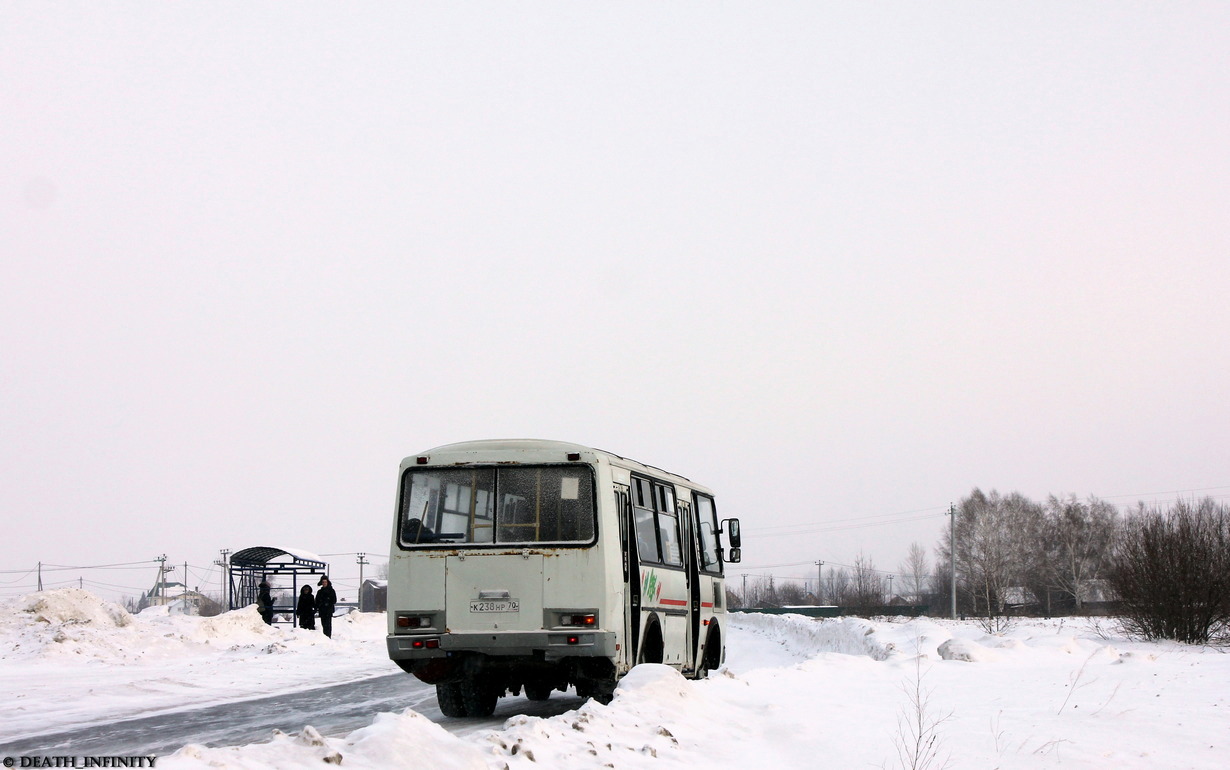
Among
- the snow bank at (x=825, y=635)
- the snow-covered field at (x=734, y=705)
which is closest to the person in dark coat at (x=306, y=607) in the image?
the snow-covered field at (x=734, y=705)

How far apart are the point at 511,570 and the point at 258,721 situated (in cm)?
382

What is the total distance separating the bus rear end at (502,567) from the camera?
12.1m

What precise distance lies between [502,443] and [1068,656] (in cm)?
1659

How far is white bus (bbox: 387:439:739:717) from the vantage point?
12.1 m

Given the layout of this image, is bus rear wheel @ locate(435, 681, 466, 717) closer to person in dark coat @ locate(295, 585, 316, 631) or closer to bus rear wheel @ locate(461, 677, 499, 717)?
bus rear wheel @ locate(461, 677, 499, 717)

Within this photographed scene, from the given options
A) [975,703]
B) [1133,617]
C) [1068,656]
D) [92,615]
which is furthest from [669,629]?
[92,615]

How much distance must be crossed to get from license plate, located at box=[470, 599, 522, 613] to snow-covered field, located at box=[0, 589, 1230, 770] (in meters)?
1.48

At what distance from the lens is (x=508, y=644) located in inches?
474

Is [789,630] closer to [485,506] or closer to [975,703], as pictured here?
[975,703]

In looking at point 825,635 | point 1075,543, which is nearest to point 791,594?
point 1075,543

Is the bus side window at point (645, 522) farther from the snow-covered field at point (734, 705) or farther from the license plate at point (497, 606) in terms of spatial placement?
the license plate at point (497, 606)

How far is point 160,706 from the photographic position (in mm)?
15352

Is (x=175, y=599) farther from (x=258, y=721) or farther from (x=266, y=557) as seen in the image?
(x=258, y=721)

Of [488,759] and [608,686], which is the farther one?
[608,686]
